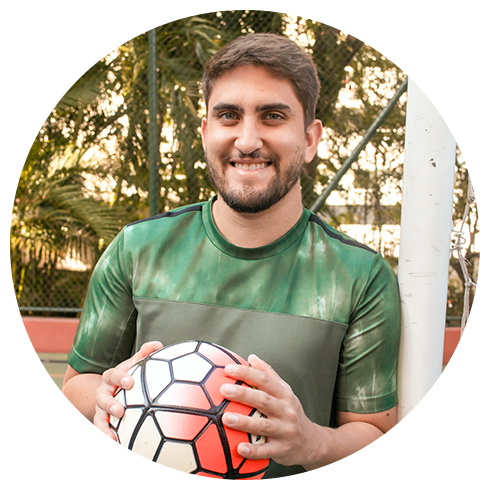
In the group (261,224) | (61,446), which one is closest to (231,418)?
(261,224)

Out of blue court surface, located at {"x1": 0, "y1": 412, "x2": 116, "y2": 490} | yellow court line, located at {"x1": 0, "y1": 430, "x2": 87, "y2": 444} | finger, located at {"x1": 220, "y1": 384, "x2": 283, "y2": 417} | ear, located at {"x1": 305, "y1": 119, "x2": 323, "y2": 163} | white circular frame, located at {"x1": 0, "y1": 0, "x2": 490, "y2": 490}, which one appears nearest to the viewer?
finger, located at {"x1": 220, "y1": 384, "x2": 283, "y2": 417}

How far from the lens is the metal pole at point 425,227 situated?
1.20 metres

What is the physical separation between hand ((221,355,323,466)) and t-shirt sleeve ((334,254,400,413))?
0.85ft

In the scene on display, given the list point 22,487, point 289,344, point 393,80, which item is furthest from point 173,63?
point 289,344

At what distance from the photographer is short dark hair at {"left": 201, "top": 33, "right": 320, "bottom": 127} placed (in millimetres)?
1283

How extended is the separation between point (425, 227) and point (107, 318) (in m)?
0.90

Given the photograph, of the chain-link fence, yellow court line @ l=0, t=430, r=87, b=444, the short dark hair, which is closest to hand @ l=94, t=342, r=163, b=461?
the short dark hair

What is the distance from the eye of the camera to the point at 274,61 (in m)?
1.28

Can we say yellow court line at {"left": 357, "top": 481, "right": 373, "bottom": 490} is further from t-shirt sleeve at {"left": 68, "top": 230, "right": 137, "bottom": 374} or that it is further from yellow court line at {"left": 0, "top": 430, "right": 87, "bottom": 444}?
t-shirt sleeve at {"left": 68, "top": 230, "right": 137, "bottom": 374}

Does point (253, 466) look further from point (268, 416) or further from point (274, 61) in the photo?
point (274, 61)

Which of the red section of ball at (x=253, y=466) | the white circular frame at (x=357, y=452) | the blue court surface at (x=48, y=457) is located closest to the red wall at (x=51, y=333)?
Answer: the blue court surface at (x=48, y=457)

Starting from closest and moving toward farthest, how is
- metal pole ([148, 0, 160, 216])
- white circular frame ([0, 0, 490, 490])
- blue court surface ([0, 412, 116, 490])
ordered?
white circular frame ([0, 0, 490, 490])
blue court surface ([0, 412, 116, 490])
metal pole ([148, 0, 160, 216])

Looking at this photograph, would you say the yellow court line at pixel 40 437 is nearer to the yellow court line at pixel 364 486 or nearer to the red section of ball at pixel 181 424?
the yellow court line at pixel 364 486

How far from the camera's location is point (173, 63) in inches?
183
